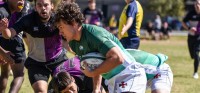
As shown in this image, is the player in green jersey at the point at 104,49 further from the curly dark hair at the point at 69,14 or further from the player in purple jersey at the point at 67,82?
the player in purple jersey at the point at 67,82

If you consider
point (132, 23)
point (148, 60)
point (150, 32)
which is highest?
point (148, 60)

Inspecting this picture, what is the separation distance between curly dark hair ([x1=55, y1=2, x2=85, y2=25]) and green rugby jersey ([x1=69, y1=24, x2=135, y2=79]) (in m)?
0.13

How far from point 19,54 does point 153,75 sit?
265 centimetres

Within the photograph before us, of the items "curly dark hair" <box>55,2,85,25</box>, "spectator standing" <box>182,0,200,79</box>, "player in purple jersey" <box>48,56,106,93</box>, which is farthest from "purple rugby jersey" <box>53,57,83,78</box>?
"spectator standing" <box>182,0,200,79</box>

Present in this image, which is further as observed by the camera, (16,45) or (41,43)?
(16,45)

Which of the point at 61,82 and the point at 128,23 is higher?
the point at 61,82

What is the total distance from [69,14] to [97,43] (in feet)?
1.26

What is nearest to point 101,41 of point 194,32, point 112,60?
point 112,60

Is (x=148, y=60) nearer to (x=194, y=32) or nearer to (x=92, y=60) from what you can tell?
(x=92, y=60)

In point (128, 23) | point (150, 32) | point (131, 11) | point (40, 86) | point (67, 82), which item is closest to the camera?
point (67, 82)

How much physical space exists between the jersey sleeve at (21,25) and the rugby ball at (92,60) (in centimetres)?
179

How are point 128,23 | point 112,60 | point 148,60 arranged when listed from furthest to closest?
point 128,23
point 148,60
point 112,60

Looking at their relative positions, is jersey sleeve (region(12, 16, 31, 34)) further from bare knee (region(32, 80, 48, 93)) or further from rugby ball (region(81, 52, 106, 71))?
rugby ball (region(81, 52, 106, 71))

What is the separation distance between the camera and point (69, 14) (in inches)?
186
